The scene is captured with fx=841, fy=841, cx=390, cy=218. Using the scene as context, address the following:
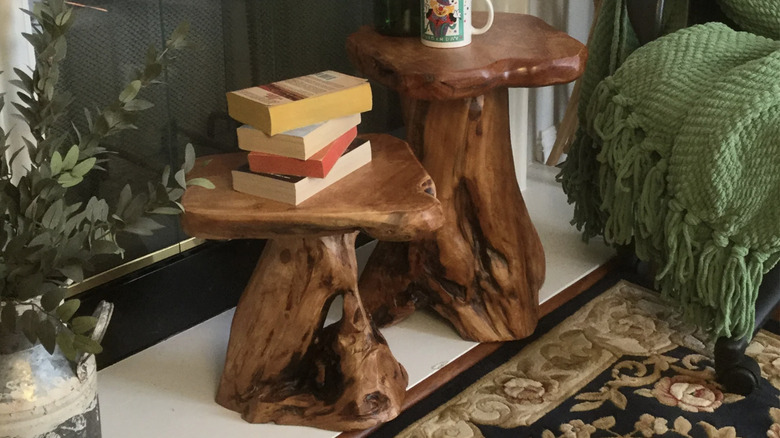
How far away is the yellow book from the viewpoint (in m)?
1.11

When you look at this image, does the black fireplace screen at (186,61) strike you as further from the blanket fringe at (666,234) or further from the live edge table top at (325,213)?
the blanket fringe at (666,234)

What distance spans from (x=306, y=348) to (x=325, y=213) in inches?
11.6

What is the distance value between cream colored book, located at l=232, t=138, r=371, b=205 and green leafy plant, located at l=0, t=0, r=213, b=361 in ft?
0.38

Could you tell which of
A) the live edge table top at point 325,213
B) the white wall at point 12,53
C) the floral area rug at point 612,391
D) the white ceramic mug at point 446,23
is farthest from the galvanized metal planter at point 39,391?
the white ceramic mug at point 446,23

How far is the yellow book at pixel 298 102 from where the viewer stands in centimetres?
111

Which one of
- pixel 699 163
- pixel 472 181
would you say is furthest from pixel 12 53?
pixel 699 163

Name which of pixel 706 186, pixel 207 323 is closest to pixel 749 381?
pixel 706 186

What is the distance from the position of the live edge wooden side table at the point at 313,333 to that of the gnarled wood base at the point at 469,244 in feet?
0.38

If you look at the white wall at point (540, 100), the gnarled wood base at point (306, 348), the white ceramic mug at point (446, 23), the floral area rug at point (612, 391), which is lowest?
the floral area rug at point (612, 391)

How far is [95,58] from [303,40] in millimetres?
409

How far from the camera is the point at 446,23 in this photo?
4.37ft

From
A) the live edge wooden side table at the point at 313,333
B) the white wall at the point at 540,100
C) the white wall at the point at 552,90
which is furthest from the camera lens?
the white wall at the point at 552,90

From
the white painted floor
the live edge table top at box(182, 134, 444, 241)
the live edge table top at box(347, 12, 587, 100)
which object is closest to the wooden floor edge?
the white painted floor

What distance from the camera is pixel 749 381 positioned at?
51.4 inches
